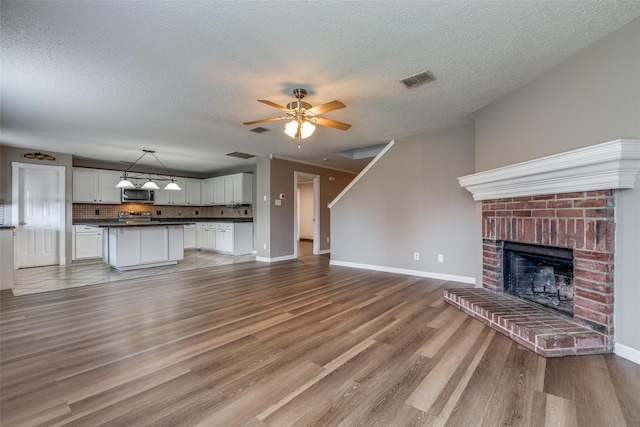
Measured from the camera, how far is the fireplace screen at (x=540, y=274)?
2.64m

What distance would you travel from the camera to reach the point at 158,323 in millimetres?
2670

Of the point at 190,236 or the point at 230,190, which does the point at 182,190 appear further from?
the point at 230,190

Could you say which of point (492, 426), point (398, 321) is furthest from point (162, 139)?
point (492, 426)

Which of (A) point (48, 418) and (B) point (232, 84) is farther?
(B) point (232, 84)

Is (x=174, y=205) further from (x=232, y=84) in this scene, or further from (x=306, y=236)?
(x=232, y=84)

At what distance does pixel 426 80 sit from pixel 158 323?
358 centimetres

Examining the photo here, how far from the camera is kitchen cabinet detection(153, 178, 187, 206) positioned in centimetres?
777

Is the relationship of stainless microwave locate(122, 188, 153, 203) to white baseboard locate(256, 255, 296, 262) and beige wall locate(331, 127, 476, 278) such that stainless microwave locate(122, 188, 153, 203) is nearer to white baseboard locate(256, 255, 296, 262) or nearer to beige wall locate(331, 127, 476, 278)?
white baseboard locate(256, 255, 296, 262)

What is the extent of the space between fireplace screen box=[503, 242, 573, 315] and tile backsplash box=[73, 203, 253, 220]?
638cm

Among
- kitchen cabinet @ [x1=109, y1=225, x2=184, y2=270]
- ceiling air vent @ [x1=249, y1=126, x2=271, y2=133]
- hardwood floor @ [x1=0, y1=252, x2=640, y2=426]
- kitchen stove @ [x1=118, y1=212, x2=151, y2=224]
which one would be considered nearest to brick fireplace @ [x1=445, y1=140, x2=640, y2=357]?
hardwood floor @ [x1=0, y1=252, x2=640, y2=426]

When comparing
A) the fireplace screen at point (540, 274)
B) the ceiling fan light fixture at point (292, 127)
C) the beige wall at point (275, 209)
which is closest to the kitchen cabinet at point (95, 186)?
the beige wall at point (275, 209)

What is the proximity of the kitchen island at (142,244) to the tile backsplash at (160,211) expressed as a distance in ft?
6.04

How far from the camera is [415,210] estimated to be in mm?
4699

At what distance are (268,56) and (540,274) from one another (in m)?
3.59
